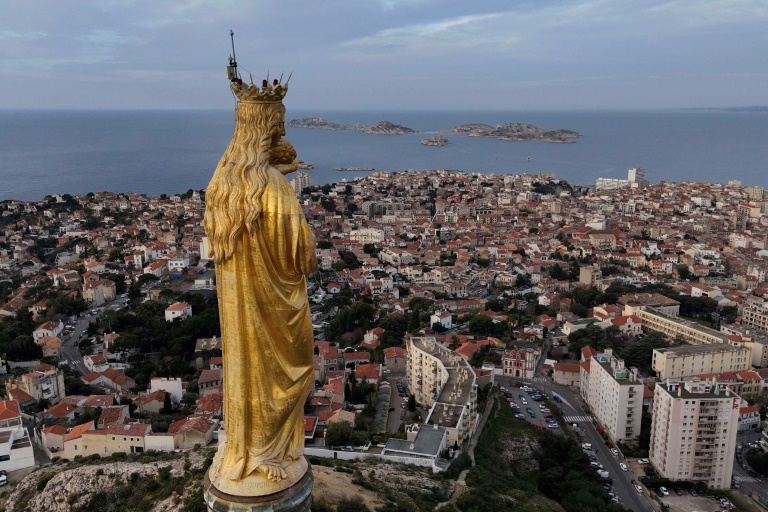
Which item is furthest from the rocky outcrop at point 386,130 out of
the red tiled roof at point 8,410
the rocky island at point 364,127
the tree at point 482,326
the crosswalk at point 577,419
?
the red tiled roof at point 8,410

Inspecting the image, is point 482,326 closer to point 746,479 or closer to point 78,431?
point 746,479

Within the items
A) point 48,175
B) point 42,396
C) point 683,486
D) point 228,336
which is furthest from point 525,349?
point 48,175

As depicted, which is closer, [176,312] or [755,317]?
[176,312]

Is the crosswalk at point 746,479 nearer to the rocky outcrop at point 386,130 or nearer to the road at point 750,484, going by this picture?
the road at point 750,484

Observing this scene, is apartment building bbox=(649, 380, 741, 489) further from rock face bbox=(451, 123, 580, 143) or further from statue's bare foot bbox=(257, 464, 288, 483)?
rock face bbox=(451, 123, 580, 143)

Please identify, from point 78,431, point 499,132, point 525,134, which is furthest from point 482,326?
point 499,132

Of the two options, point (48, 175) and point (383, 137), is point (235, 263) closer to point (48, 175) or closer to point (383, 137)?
point (48, 175)
